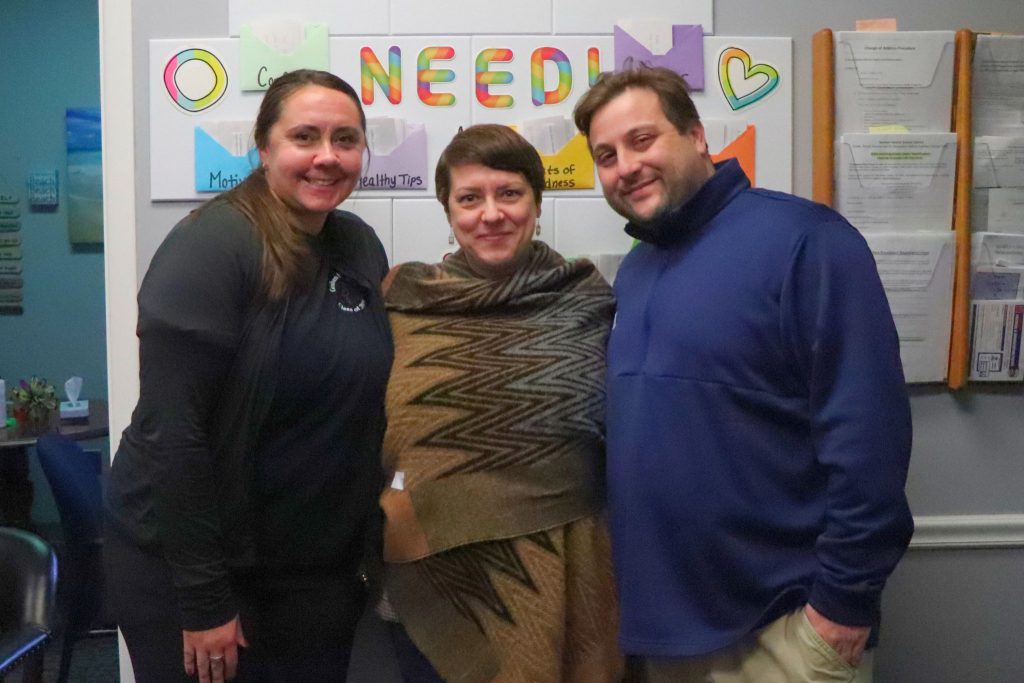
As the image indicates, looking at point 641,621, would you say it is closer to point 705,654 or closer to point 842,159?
point 705,654

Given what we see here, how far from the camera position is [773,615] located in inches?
40.9

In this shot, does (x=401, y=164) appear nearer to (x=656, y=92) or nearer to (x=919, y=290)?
(x=656, y=92)

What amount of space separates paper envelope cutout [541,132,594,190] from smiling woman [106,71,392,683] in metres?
0.44

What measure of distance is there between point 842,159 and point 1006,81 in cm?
39

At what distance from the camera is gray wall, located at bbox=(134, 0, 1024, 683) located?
1.57 metres

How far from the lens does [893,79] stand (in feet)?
5.10

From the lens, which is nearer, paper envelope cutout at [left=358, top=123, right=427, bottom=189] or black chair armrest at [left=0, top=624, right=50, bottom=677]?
black chair armrest at [left=0, top=624, right=50, bottom=677]

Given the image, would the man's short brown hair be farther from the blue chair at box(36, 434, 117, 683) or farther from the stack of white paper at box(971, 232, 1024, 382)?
the blue chair at box(36, 434, 117, 683)

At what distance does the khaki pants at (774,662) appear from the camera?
989mm

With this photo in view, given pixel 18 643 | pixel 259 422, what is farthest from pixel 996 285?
pixel 18 643

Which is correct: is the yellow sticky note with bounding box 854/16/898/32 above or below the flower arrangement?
above

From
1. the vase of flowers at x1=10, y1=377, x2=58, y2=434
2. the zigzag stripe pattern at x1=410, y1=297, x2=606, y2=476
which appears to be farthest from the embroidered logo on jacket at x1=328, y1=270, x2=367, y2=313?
the vase of flowers at x1=10, y1=377, x2=58, y2=434

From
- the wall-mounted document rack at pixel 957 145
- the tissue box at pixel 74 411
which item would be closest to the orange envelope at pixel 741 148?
the wall-mounted document rack at pixel 957 145

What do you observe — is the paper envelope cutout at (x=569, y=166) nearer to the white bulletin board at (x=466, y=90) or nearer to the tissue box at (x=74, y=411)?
the white bulletin board at (x=466, y=90)
